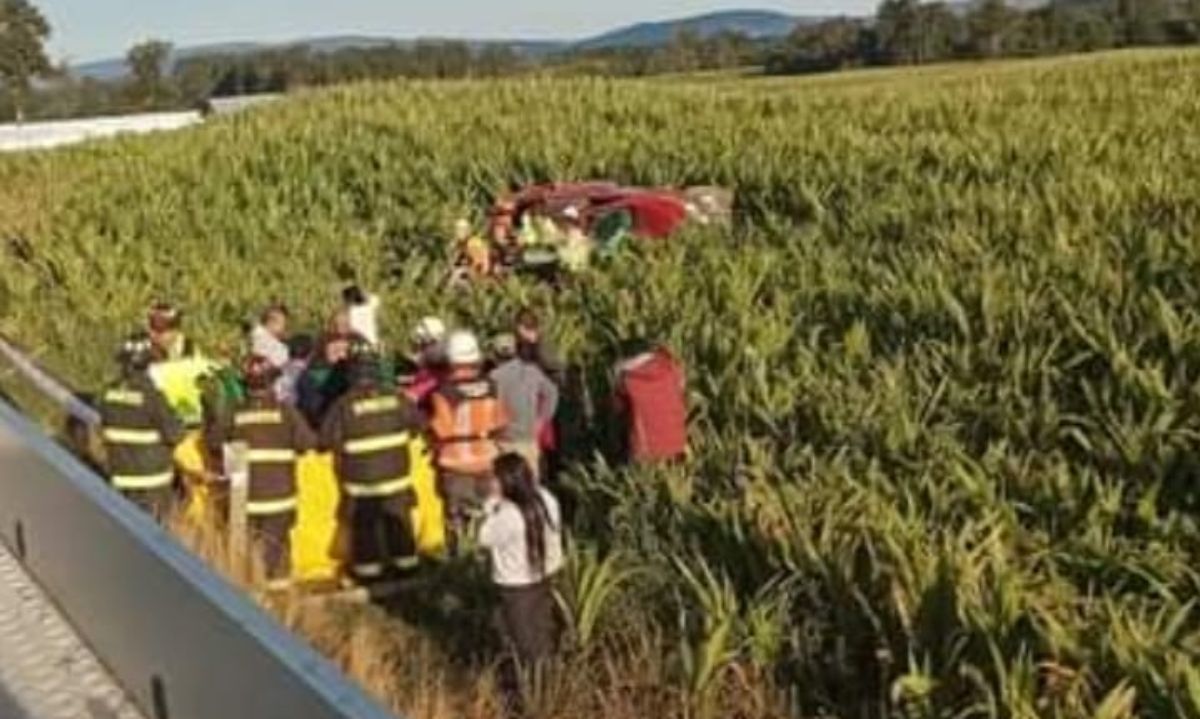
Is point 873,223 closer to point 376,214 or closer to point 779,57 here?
point 376,214

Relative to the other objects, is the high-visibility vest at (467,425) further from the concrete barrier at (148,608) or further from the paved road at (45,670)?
the paved road at (45,670)

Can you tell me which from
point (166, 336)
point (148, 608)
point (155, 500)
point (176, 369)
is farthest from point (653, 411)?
point (148, 608)

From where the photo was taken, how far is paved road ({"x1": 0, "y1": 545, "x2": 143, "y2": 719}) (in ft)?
27.6

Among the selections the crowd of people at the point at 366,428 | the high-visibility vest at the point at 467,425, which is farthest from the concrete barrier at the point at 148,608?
the high-visibility vest at the point at 467,425

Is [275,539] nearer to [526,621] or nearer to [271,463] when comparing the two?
[271,463]

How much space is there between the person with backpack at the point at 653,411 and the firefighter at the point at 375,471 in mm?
1299

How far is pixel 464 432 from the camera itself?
11.4 m

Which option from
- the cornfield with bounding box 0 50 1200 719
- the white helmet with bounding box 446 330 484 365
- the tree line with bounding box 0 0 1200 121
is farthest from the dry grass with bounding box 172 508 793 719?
the tree line with bounding box 0 0 1200 121

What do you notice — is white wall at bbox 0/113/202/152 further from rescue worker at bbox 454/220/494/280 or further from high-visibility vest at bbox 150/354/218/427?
high-visibility vest at bbox 150/354/218/427

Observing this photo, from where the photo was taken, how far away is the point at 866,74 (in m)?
69.3

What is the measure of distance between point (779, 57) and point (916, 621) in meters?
82.4

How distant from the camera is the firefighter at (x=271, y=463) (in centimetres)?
1112

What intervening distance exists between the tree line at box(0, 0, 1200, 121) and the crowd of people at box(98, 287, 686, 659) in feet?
183

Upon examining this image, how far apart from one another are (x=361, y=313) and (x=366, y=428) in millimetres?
4810
